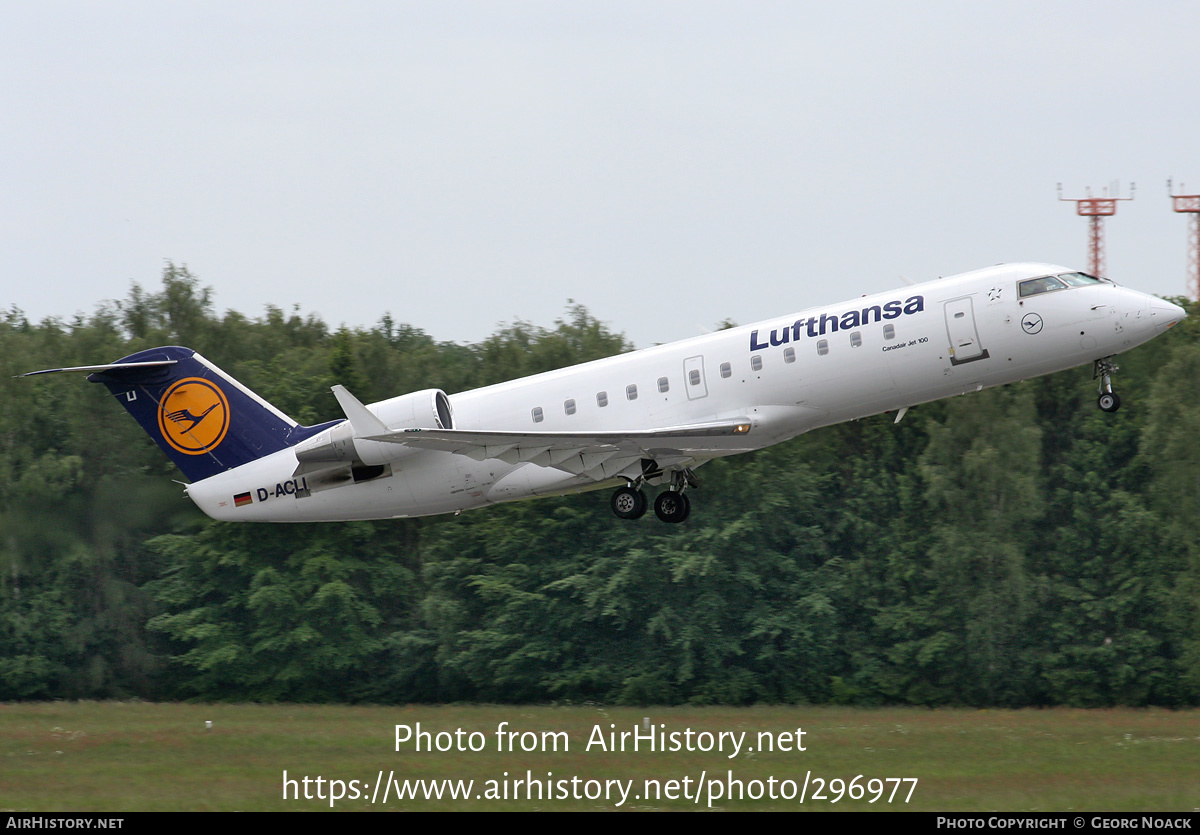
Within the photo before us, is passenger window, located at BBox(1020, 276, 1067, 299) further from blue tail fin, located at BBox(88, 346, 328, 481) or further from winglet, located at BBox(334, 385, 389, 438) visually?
blue tail fin, located at BBox(88, 346, 328, 481)

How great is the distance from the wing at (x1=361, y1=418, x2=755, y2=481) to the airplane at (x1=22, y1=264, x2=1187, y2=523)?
38mm

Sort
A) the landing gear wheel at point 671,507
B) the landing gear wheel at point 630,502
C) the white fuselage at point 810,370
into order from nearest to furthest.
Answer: the white fuselage at point 810,370 → the landing gear wheel at point 630,502 → the landing gear wheel at point 671,507

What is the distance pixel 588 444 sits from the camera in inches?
841

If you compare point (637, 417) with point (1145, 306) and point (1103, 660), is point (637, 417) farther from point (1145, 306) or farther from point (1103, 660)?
point (1103, 660)

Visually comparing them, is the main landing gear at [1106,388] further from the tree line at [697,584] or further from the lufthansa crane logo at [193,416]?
the tree line at [697,584]

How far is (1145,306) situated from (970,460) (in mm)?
18981

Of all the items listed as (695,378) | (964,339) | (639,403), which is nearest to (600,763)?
(639,403)

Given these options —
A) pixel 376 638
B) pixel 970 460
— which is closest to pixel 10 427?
pixel 376 638

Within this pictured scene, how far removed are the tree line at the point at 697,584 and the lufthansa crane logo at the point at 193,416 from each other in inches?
470

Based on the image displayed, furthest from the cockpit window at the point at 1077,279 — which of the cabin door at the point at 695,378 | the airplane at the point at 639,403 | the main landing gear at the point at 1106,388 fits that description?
the cabin door at the point at 695,378

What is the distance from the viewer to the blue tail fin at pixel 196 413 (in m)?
24.1

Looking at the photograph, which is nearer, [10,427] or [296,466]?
[296,466]

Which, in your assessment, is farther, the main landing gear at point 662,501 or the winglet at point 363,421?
the main landing gear at point 662,501

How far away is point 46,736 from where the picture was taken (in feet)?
74.6
